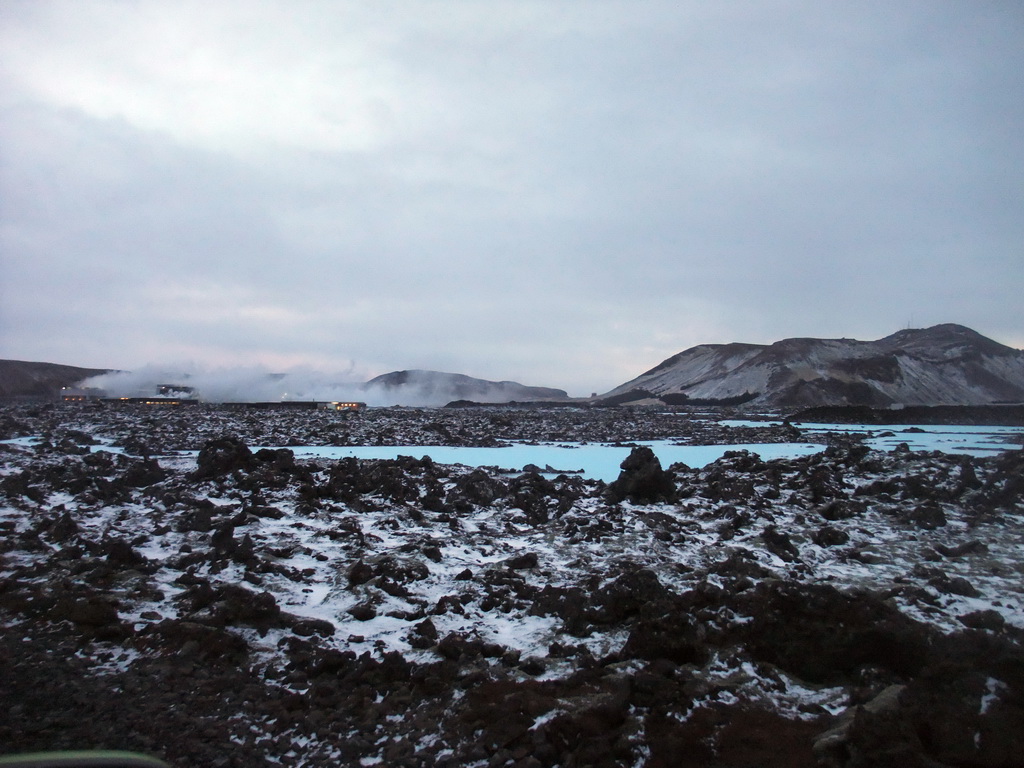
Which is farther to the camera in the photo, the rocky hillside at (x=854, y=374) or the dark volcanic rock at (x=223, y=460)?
the rocky hillside at (x=854, y=374)

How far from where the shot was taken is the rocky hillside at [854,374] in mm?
78938

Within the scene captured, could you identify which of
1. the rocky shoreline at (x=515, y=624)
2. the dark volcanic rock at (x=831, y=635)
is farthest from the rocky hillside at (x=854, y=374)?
the dark volcanic rock at (x=831, y=635)

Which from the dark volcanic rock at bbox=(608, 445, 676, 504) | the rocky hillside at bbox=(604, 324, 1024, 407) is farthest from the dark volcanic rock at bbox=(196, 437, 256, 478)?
the rocky hillside at bbox=(604, 324, 1024, 407)

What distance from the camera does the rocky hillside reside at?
78938mm

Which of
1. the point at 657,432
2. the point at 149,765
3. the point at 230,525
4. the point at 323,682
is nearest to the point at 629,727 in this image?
the point at 323,682

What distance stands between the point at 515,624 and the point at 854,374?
9009 centimetres

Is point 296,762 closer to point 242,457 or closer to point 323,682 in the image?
point 323,682

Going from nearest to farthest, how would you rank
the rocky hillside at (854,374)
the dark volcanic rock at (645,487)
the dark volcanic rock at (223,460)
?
the dark volcanic rock at (645,487) → the dark volcanic rock at (223,460) → the rocky hillside at (854,374)

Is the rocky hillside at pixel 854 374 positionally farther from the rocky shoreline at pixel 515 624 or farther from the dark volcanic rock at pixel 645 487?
the rocky shoreline at pixel 515 624

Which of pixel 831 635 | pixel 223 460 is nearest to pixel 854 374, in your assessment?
pixel 223 460

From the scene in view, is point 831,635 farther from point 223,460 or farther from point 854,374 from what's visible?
point 854,374

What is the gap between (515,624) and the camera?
632 centimetres

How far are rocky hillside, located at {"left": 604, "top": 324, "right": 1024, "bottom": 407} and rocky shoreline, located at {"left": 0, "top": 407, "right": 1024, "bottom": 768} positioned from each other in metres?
70.8

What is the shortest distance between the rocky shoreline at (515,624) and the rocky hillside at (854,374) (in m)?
70.8
